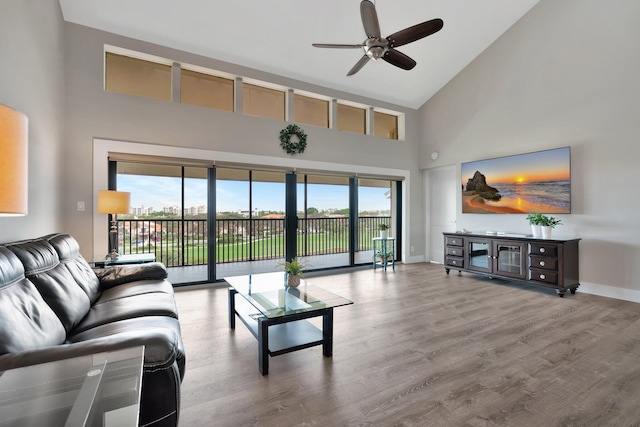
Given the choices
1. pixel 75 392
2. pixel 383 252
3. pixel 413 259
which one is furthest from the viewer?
pixel 413 259

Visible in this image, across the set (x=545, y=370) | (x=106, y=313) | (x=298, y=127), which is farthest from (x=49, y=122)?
(x=545, y=370)

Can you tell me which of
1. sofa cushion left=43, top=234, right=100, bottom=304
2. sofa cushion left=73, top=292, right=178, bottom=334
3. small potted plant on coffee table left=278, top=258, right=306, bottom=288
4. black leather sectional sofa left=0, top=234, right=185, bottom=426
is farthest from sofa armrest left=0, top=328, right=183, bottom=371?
small potted plant on coffee table left=278, top=258, right=306, bottom=288

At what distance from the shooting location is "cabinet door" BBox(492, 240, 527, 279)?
4.32m

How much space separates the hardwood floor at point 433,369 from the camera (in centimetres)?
167

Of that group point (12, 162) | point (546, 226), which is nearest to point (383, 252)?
point (546, 226)

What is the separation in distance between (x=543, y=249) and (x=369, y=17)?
379 cm

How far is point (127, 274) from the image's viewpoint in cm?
277

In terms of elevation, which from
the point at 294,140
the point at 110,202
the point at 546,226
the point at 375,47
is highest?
the point at 375,47

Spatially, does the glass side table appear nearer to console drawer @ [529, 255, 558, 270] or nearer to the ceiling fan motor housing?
console drawer @ [529, 255, 558, 270]

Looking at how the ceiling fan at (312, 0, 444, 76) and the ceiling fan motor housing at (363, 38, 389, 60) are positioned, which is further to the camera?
the ceiling fan motor housing at (363, 38, 389, 60)

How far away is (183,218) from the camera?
15.4 ft

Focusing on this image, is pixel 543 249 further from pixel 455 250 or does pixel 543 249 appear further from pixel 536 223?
pixel 455 250

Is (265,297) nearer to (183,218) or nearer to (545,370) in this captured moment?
(545,370)

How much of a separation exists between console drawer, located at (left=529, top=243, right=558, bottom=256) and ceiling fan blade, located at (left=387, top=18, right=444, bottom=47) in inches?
127
